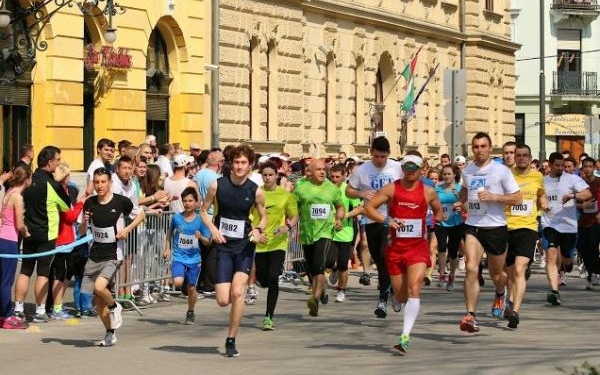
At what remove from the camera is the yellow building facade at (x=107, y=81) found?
94.9ft

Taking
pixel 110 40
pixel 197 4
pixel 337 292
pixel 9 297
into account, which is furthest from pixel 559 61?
pixel 9 297

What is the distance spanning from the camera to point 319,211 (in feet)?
65.9

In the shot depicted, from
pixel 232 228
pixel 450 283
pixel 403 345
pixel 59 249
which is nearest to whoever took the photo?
pixel 403 345

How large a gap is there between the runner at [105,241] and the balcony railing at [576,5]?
5947 cm

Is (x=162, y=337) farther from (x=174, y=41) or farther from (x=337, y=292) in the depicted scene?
(x=174, y=41)

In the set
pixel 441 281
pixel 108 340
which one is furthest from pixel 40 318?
pixel 441 281

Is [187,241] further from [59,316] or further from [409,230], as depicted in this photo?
[409,230]

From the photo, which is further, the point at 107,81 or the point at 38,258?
the point at 107,81

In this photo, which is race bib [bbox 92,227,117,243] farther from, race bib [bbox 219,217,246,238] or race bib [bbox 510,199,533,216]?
race bib [bbox 510,199,533,216]

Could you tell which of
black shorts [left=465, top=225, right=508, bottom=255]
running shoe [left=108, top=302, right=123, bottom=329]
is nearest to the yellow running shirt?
black shorts [left=465, top=225, right=508, bottom=255]

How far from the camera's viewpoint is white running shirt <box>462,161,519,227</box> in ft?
57.4

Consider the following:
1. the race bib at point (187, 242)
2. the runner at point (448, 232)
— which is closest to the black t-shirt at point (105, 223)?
the race bib at point (187, 242)

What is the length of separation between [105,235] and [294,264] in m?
9.64

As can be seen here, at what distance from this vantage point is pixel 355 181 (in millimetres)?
19219
